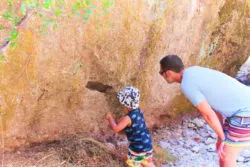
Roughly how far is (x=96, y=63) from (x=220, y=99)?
130 cm

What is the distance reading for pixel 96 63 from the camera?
355cm

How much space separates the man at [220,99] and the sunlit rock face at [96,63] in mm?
810

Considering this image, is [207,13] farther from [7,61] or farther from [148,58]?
[7,61]

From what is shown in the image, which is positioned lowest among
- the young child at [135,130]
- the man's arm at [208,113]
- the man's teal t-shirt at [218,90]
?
the young child at [135,130]

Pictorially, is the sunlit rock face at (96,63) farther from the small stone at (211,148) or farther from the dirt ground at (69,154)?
the small stone at (211,148)

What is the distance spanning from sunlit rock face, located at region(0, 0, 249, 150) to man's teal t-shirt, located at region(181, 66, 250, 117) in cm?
85

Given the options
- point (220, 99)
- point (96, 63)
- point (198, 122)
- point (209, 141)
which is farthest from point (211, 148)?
point (96, 63)

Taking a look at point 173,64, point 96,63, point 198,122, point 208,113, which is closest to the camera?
point 208,113

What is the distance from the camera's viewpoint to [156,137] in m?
4.31

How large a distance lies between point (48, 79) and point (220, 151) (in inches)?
63.2

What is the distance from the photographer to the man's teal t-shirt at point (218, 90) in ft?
9.01

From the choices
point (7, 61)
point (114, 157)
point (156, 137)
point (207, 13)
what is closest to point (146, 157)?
point (114, 157)

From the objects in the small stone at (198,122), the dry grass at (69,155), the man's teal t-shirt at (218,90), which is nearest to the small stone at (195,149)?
the small stone at (198,122)

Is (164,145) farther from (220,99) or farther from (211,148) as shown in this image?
(220,99)
